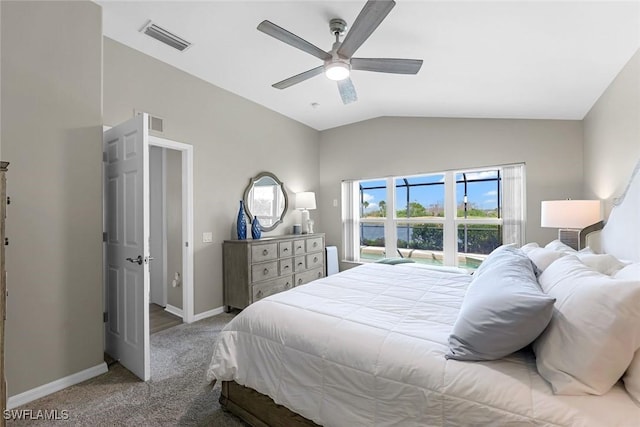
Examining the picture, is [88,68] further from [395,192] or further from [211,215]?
[395,192]

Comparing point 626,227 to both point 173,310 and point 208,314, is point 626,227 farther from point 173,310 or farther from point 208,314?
point 173,310

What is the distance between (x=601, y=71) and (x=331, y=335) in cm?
282

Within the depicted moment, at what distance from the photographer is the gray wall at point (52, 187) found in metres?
1.91

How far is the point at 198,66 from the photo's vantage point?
10.6 feet

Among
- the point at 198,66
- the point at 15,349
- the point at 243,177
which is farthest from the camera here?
the point at 243,177

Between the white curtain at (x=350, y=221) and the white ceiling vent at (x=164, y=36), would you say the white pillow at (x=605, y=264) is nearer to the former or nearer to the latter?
the white curtain at (x=350, y=221)

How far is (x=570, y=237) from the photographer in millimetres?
2828

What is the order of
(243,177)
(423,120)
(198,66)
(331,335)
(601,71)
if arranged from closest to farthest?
(331,335) → (601,71) → (198,66) → (243,177) → (423,120)

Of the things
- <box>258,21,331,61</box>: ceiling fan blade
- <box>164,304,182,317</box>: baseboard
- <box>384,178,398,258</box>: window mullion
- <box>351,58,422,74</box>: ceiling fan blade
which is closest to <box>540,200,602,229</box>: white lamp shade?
<box>351,58,422,74</box>: ceiling fan blade

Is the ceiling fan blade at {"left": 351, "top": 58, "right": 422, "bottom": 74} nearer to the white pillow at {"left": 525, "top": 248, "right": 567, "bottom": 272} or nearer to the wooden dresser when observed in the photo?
the white pillow at {"left": 525, "top": 248, "right": 567, "bottom": 272}

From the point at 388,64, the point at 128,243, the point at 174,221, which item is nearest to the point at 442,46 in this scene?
the point at 388,64

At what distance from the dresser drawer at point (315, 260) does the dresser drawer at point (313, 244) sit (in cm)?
9

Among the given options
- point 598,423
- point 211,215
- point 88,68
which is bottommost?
point 598,423

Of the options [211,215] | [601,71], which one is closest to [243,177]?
[211,215]
